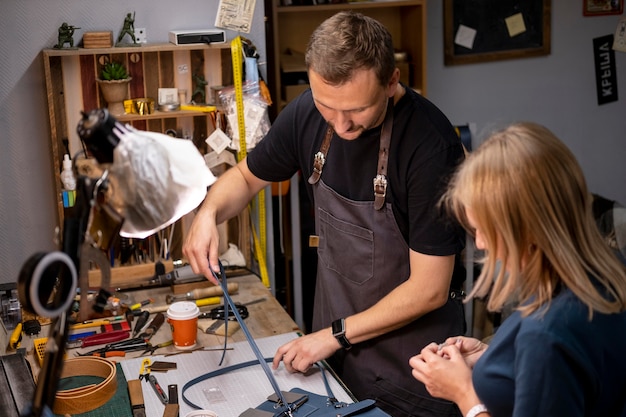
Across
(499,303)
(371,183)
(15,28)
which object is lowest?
(499,303)

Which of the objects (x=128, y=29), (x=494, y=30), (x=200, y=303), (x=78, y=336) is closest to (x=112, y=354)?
(x=78, y=336)

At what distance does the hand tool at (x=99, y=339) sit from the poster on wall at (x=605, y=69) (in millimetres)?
3386

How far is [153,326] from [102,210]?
1.40 meters

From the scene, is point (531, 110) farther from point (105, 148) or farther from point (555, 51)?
point (105, 148)

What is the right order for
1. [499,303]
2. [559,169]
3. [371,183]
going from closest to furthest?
[559,169], [499,303], [371,183]

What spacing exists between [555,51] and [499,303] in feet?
11.4

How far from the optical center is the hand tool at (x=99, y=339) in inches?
94.8

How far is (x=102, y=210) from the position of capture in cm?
118

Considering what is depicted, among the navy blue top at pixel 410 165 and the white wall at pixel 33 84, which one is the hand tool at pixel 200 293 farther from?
the navy blue top at pixel 410 165

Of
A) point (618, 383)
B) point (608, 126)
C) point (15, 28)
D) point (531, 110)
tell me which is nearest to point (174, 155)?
point (618, 383)

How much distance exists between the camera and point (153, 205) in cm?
121

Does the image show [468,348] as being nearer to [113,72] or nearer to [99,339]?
[99,339]

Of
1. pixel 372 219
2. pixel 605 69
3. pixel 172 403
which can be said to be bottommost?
pixel 172 403

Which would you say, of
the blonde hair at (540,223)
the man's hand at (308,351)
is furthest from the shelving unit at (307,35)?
the blonde hair at (540,223)
